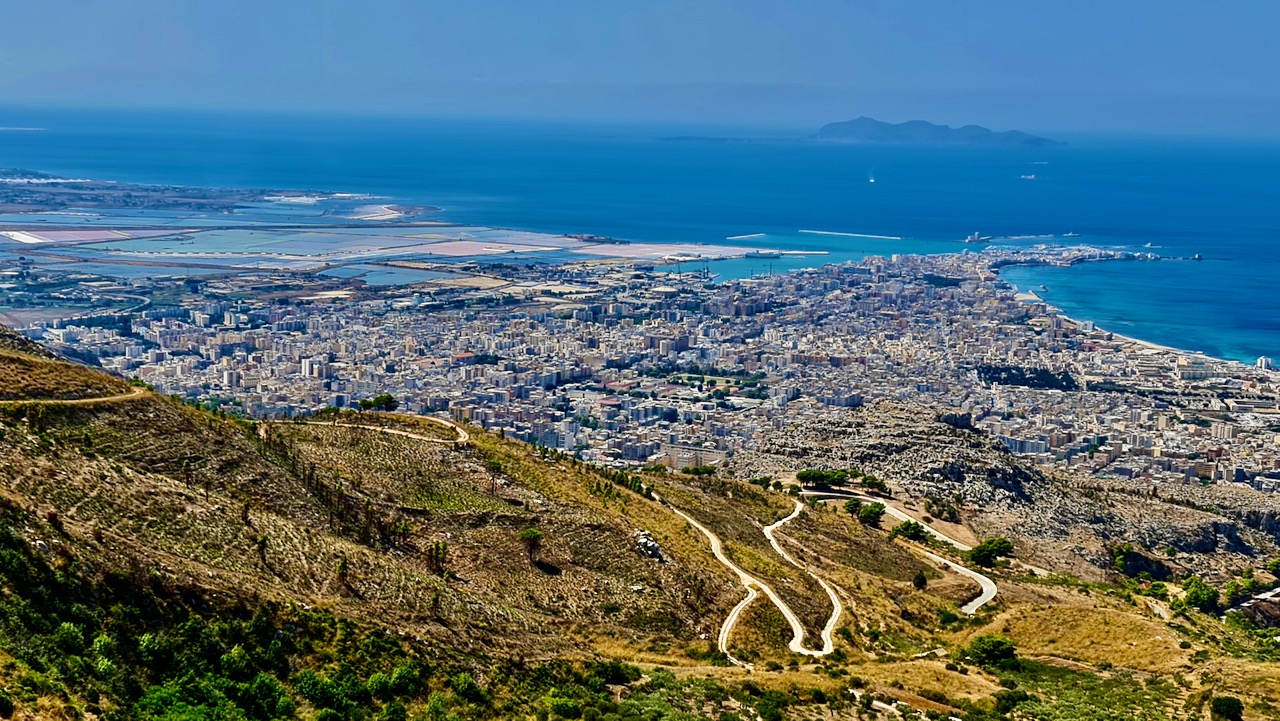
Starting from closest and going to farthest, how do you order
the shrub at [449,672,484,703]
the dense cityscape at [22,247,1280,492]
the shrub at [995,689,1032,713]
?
the shrub at [449,672,484,703] < the shrub at [995,689,1032,713] < the dense cityscape at [22,247,1280,492]

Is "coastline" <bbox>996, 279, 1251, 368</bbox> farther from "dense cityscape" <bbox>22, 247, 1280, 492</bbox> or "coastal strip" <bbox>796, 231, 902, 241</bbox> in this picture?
"coastal strip" <bbox>796, 231, 902, 241</bbox>

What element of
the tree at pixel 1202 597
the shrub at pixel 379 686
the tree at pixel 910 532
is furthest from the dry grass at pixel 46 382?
the tree at pixel 1202 597

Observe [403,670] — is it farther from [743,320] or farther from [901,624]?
[743,320]

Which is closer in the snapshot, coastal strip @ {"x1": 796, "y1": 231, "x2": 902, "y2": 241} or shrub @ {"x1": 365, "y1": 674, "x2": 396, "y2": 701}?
shrub @ {"x1": 365, "y1": 674, "x2": 396, "y2": 701}

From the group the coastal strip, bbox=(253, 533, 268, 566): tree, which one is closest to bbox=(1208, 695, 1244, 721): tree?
bbox=(253, 533, 268, 566): tree

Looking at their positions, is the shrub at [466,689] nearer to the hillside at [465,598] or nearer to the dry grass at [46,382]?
the hillside at [465,598]

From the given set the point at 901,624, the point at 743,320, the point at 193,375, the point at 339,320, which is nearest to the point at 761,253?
the point at 743,320
